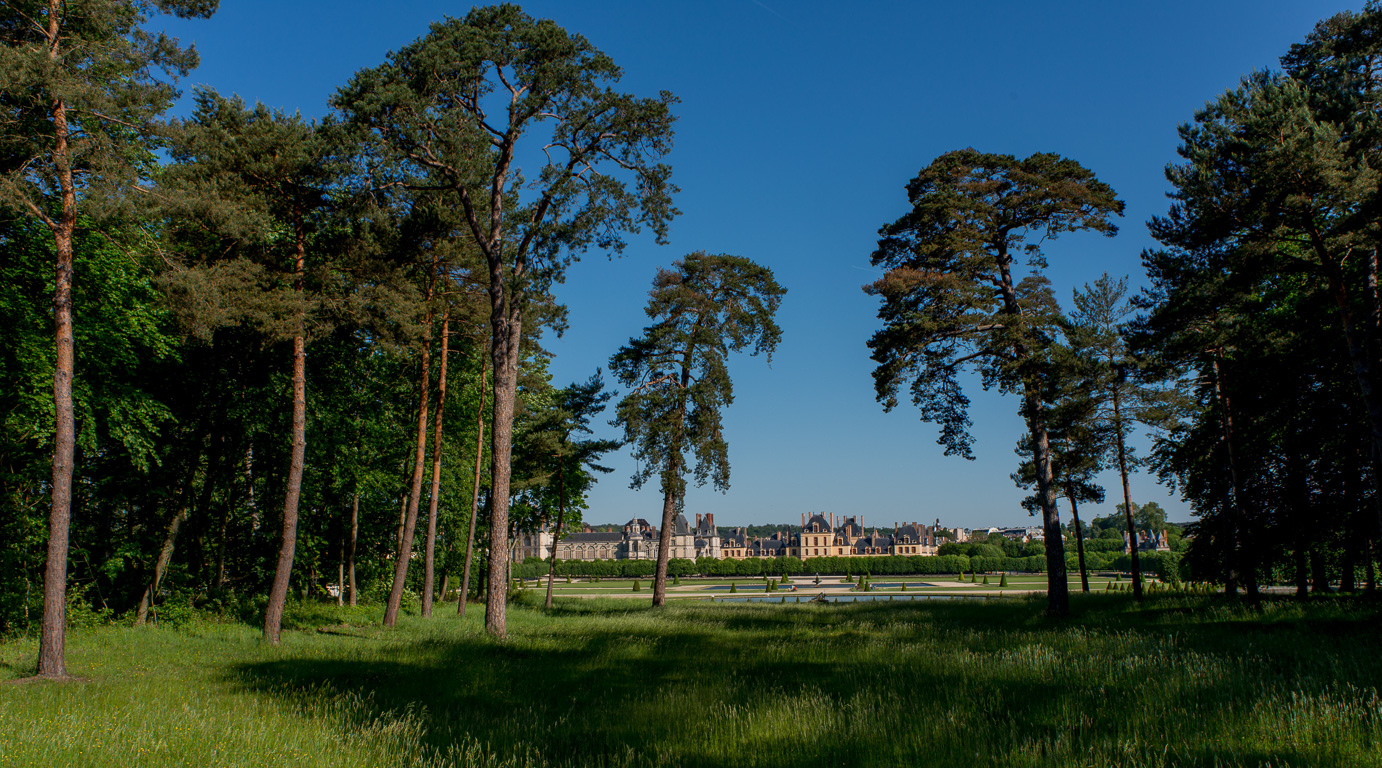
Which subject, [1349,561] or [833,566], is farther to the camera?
[833,566]

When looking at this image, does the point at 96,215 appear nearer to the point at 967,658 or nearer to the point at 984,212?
the point at 967,658

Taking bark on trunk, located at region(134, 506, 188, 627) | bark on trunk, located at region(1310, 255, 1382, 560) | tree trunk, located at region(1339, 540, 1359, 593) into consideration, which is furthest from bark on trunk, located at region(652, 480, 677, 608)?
tree trunk, located at region(1339, 540, 1359, 593)

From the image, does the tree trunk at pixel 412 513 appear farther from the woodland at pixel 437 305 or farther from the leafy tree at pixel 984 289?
the leafy tree at pixel 984 289

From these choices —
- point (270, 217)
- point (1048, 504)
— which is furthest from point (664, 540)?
point (270, 217)

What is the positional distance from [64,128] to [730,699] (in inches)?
551

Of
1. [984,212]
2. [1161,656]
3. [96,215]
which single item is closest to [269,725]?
[96,215]

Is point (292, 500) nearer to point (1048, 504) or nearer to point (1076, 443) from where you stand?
point (1048, 504)

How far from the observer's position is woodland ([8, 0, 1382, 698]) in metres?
12.4

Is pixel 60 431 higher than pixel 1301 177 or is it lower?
lower

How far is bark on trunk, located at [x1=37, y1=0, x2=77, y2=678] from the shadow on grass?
9.88 ft

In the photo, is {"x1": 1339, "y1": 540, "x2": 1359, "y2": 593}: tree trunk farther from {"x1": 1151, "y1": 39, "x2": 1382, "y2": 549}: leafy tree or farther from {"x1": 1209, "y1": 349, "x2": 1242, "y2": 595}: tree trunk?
{"x1": 1151, "y1": 39, "x2": 1382, "y2": 549}: leafy tree

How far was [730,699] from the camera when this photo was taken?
8336mm

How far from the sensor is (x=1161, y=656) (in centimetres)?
941

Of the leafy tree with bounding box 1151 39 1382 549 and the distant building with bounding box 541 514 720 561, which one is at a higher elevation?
the leafy tree with bounding box 1151 39 1382 549
